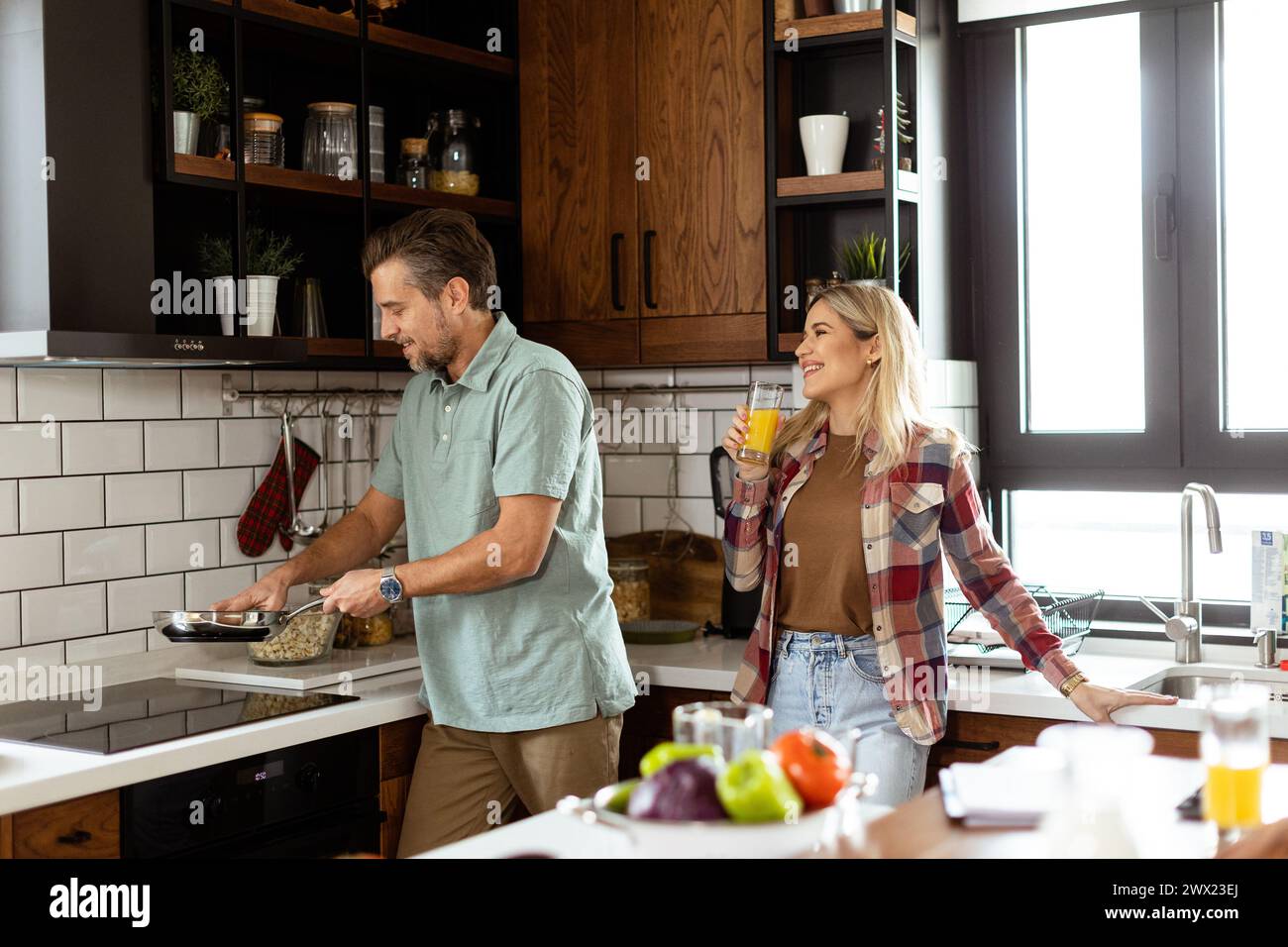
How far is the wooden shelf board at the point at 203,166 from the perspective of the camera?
8.98ft

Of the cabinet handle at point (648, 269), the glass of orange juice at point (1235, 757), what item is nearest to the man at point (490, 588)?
the cabinet handle at point (648, 269)

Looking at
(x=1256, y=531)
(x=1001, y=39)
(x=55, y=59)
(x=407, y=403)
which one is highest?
(x=1001, y=39)

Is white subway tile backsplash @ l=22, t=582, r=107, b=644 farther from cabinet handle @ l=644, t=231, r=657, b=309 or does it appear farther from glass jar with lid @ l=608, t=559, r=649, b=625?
cabinet handle @ l=644, t=231, r=657, b=309

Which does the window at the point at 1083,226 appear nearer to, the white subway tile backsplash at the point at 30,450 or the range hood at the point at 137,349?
the range hood at the point at 137,349

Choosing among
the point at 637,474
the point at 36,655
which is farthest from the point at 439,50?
the point at 36,655

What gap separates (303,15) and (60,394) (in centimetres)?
93

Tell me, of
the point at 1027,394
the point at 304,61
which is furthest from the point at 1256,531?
the point at 304,61

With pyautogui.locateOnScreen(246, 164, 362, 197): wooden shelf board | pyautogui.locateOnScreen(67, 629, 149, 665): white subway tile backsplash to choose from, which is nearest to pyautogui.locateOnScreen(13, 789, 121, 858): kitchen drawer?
pyautogui.locateOnScreen(67, 629, 149, 665): white subway tile backsplash

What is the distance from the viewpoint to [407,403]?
109 inches

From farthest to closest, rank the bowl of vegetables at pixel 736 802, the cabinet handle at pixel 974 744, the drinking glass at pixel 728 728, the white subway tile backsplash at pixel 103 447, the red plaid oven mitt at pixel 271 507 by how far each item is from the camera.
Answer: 1. the red plaid oven mitt at pixel 271 507
2. the white subway tile backsplash at pixel 103 447
3. the cabinet handle at pixel 974 744
4. the drinking glass at pixel 728 728
5. the bowl of vegetables at pixel 736 802

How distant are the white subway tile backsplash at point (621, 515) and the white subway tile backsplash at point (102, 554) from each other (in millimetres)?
1208

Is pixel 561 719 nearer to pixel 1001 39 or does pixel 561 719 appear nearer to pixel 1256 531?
pixel 1256 531

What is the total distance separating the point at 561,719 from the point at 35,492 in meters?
1.12

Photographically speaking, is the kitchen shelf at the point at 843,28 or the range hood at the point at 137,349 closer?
the range hood at the point at 137,349
